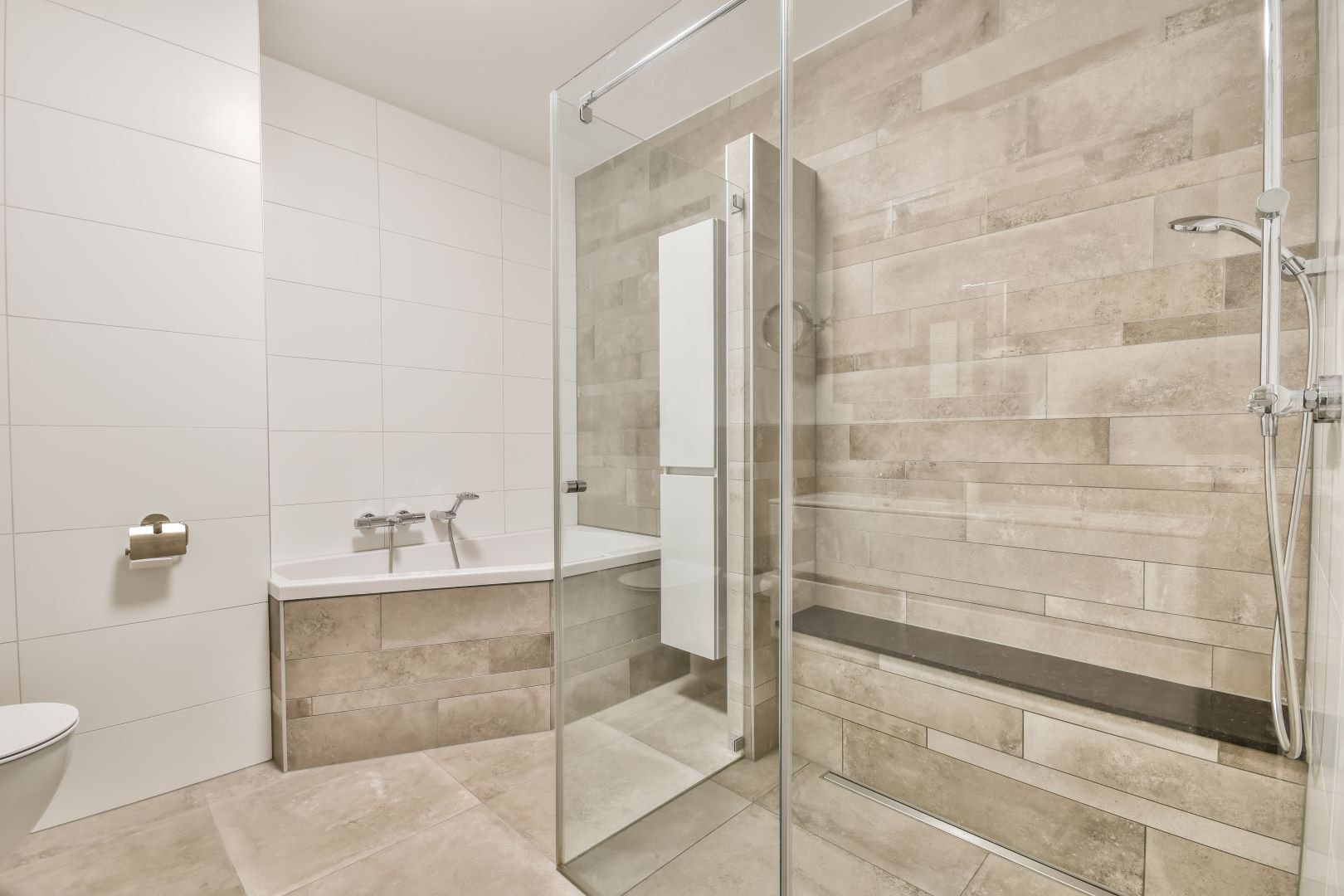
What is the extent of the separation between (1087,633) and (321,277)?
3042 millimetres

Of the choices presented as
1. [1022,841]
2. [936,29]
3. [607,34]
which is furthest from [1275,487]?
[607,34]

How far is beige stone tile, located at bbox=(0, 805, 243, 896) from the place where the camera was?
153 cm

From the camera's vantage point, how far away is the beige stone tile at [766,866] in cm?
107

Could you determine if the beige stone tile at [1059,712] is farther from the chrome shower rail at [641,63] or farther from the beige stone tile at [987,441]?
the chrome shower rail at [641,63]

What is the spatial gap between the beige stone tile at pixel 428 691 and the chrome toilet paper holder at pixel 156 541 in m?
0.65

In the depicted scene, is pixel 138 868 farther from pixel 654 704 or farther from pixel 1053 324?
pixel 1053 324

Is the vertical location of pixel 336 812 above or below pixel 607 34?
below

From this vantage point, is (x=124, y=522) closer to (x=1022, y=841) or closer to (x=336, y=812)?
(x=336, y=812)

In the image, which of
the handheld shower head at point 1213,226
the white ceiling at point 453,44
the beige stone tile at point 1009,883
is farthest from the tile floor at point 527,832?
the white ceiling at point 453,44

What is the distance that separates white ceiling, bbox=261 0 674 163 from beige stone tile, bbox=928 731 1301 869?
2520 mm

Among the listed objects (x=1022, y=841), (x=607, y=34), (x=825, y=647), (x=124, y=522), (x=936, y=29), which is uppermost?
(x=607, y=34)

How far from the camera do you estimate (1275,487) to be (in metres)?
0.81

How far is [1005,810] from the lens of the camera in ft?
3.17

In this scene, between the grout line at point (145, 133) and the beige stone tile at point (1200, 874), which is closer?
the beige stone tile at point (1200, 874)
